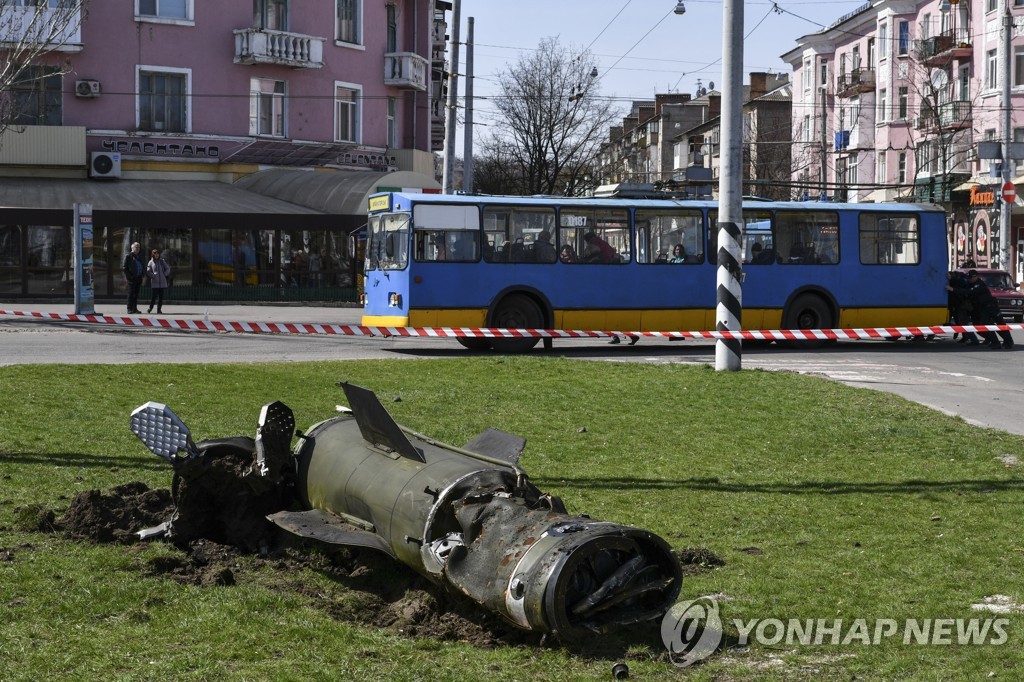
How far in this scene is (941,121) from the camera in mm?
56188

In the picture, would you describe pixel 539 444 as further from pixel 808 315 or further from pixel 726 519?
pixel 808 315

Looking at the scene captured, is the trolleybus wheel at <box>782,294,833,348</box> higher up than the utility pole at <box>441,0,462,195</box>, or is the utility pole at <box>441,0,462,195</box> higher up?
the utility pole at <box>441,0,462,195</box>

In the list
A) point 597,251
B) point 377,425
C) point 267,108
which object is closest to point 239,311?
point 267,108

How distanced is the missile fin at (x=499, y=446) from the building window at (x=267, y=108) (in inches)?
Answer: 1481

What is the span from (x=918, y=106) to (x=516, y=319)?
48.3 meters

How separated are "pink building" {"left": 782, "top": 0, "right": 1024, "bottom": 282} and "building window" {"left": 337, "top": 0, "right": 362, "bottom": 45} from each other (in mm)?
18053

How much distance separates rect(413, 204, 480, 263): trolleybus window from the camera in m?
22.7

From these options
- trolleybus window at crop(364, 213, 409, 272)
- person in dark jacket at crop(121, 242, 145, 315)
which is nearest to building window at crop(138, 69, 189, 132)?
person in dark jacket at crop(121, 242, 145, 315)

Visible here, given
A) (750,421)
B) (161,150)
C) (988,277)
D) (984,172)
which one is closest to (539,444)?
(750,421)

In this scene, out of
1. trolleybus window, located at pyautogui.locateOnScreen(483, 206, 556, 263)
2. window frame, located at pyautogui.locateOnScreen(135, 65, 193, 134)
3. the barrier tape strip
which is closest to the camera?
the barrier tape strip

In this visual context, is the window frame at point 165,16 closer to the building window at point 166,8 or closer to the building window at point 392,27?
the building window at point 166,8

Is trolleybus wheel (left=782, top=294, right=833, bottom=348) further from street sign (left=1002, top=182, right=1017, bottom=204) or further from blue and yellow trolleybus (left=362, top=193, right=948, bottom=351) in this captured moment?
street sign (left=1002, top=182, right=1017, bottom=204)

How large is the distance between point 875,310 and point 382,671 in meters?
22.6

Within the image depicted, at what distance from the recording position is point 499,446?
718cm
